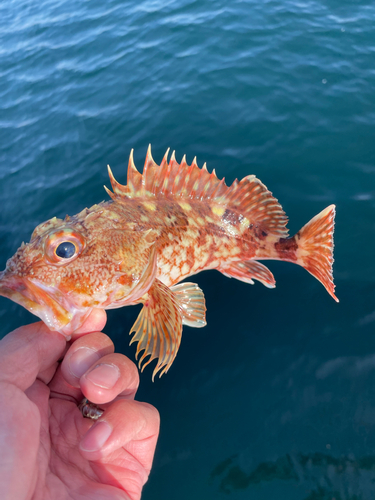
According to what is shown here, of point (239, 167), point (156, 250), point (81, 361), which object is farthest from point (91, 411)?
point (239, 167)

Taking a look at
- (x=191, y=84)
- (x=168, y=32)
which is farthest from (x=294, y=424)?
(x=168, y=32)

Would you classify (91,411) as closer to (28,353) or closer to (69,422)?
(69,422)

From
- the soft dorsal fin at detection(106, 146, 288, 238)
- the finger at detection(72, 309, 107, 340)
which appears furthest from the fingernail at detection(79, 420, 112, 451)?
the soft dorsal fin at detection(106, 146, 288, 238)

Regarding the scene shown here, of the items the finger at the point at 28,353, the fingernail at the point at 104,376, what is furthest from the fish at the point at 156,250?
the fingernail at the point at 104,376

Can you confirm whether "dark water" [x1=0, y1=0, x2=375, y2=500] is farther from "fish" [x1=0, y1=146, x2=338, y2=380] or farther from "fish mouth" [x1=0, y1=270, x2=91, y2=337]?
"fish mouth" [x1=0, y1=270, x2=91, y2=337]

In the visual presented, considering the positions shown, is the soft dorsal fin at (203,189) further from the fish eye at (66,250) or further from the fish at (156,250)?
the fish eye at (66,250)

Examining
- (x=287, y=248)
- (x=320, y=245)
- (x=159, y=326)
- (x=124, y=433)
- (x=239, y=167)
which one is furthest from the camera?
(x=239, y=167)
